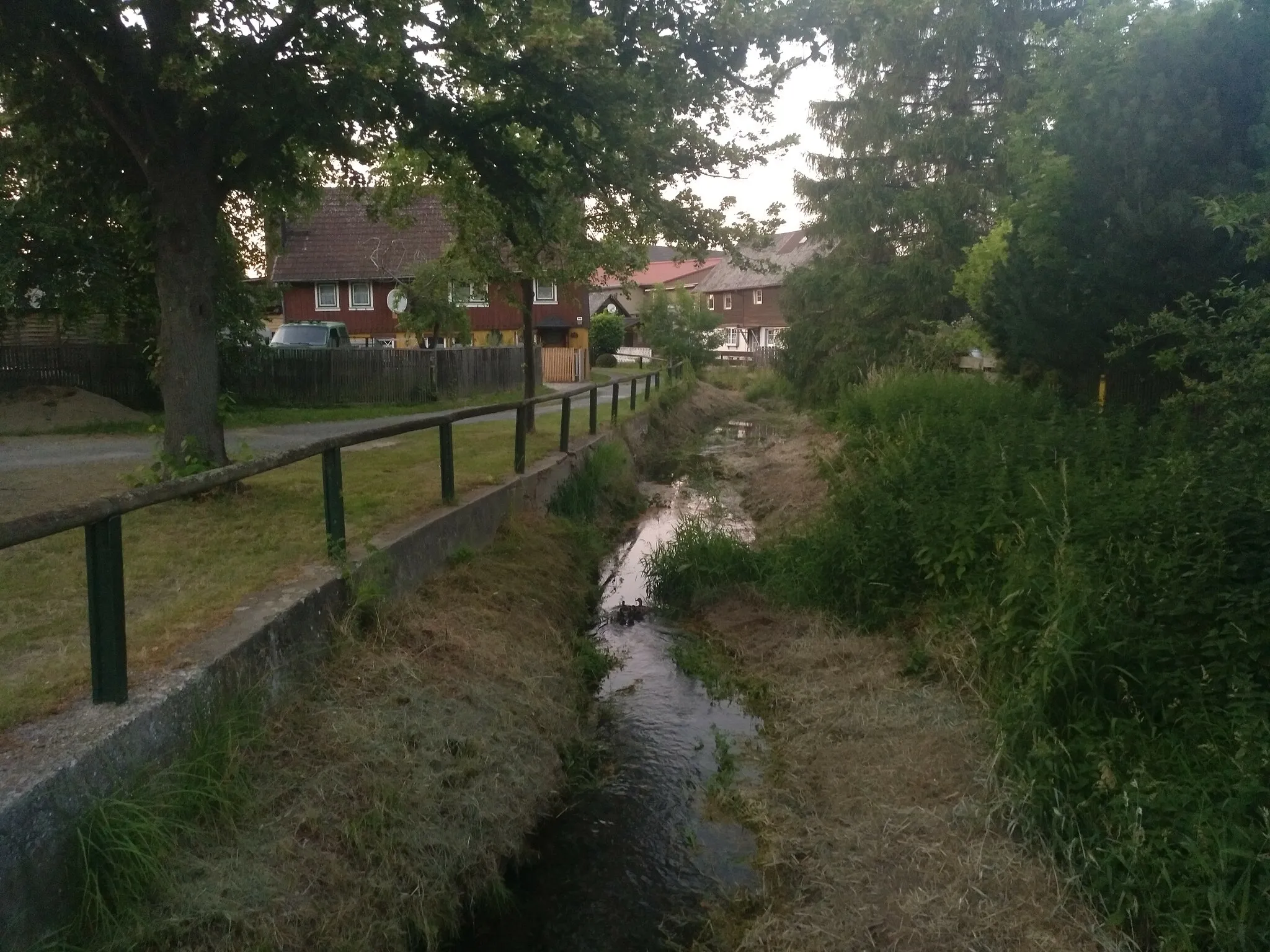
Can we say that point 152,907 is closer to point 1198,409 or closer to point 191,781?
point 191,781

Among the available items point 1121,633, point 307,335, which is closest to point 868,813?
point 1121,633

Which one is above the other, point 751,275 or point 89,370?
point 751,275

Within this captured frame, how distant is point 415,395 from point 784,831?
1882 centimetres

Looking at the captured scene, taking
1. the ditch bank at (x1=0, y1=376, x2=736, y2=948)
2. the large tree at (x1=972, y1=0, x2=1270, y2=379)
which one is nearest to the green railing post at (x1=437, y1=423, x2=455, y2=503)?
the ditch bank at (x1=0, y1=376, x2=736, y2=948)

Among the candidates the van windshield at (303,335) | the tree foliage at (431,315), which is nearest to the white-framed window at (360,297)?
the tree foliage at (431,315)

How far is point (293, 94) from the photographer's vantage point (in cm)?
773

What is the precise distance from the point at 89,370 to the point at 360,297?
20201 millimetres

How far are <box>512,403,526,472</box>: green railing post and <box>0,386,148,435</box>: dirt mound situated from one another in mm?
9528

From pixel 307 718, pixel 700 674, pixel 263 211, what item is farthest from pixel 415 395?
pixel 307 718

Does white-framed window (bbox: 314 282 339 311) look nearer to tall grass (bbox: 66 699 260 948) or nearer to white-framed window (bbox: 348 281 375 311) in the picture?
white-framed window (bbox: 348 281 375 311)

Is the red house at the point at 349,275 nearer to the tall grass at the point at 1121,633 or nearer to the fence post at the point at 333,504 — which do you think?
the tall grass at the point at 1121,633

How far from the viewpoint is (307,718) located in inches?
184

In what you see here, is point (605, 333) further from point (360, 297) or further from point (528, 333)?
point (528, 333)

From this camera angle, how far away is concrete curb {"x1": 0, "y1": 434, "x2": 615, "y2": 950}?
3.00 metres
